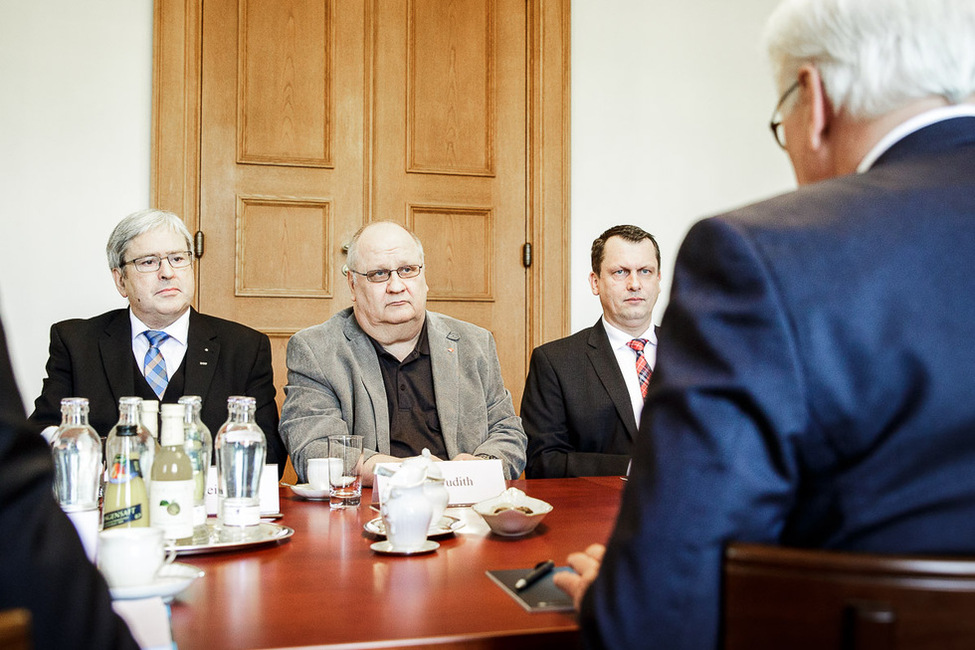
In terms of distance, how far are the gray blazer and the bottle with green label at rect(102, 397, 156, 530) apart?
1.05 meters

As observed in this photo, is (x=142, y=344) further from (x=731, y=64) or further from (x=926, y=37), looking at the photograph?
(x=731, y=64)

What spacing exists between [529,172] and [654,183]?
0.68 m

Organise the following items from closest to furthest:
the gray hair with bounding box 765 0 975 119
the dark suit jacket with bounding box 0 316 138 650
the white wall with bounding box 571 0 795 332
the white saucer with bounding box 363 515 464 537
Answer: the dark suit jacket with bounding box 0 316 138 650 < the gray hair with bounding box 765 0 975 119 < the white saucer with bounding box 363 515 464 537 < the white wall with bounding box 571 0 795 332

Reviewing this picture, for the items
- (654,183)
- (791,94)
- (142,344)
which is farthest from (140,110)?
(791,94)

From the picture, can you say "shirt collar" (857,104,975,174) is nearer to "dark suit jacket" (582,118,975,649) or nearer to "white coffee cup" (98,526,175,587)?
"dark suit jacket" (582,118,975,649)

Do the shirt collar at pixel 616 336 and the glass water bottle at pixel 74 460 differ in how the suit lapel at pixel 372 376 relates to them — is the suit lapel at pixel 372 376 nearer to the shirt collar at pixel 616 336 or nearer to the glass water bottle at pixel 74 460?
the shirt collar at pixel 616 336

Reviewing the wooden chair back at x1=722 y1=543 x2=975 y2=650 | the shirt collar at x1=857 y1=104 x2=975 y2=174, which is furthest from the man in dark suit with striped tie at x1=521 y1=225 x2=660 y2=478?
the wooden chair back at x1=722 y1=543 x2=975 y2=650

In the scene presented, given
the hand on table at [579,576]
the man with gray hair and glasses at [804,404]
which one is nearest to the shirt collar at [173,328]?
the hand on table at [579,576]

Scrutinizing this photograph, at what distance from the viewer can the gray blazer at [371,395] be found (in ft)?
8.63

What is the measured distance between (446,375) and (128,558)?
1826 millimetres

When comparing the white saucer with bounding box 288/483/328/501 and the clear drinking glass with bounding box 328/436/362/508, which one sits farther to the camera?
the white saucer with bounding box 288/483/328/501

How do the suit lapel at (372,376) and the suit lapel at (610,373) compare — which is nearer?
the suit lapel at (372,376)

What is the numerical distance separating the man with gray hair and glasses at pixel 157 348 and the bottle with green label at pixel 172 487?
1.43 meters

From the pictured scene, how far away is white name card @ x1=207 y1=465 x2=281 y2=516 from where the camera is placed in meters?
1.78
